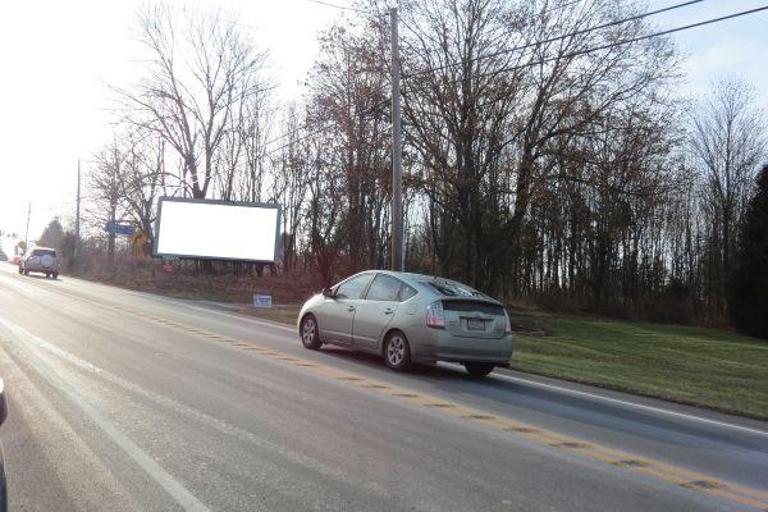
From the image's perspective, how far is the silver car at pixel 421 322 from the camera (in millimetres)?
11156

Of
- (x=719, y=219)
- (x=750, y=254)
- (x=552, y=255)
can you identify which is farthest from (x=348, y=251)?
(x=719, y=219)

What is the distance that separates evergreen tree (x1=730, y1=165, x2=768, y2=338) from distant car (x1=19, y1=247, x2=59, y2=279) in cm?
4256

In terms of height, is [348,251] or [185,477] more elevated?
[348,251]

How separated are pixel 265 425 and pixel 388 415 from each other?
1461mm

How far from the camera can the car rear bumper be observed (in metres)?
11.1

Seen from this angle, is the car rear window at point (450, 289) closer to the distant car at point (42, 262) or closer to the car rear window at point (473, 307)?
the car rear window at point (473, 307)

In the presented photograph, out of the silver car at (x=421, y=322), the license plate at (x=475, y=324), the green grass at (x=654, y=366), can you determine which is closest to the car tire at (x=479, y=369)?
the silver car at (x=421, y=322)

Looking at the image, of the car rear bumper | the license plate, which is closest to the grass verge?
the car rear bumper

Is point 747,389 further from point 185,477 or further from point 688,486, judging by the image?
point 185,477

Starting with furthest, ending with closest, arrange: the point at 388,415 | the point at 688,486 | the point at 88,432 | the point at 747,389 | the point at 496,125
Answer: the point at 496,125 → the point at 747,389 → the point at 388,415 → the point at 88,432 → the point at 688,486

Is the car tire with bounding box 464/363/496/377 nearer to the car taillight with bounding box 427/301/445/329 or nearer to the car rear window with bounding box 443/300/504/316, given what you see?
the car rear window with bounding box 443/300/504/316

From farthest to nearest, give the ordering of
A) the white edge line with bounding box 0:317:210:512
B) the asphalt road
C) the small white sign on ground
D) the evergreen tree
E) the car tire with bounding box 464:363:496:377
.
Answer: the evergreen tree < the small white sign on ground < the car tire with bounding box 464:363:496:377 < the asphalt road < the white edge line with bounding box 0:317:210:512

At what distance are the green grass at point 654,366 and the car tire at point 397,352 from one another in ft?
8.87

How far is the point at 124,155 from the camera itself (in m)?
61.3
